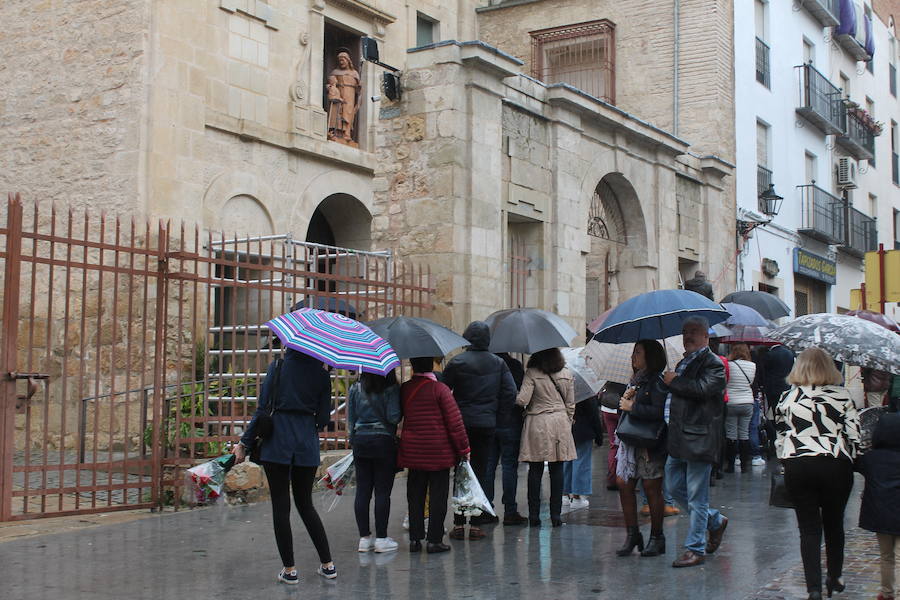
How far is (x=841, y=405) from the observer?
5.80 m

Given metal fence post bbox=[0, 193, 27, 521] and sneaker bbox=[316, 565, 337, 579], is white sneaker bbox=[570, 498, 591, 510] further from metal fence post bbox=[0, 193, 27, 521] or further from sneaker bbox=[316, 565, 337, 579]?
Answer: metal fence post bbox=[0, 193, 27, 521]

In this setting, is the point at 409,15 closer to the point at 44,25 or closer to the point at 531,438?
the point at 44,25

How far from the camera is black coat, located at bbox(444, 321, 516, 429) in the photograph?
815cm

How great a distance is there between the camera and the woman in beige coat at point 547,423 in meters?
8.27

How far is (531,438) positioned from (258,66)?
11.0 m

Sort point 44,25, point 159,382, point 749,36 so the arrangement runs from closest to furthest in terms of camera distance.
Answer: point 159,382 < point 44,25 < point 749,36

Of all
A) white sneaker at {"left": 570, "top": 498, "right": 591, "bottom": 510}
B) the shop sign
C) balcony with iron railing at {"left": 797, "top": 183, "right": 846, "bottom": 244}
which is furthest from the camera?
balcony with iron railing at {"left": 797, "top": 183, "right": 846, "bottom": 244}

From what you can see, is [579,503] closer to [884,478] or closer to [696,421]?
[696,421]

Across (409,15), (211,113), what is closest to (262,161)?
(211,113)

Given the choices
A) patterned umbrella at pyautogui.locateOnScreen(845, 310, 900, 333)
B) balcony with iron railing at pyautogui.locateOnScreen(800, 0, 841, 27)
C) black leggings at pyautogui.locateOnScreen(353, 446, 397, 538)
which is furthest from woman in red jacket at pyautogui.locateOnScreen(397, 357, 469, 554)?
balcony with iron railing at pyautogui.locateOnScreen(800, 0, 841, 27)

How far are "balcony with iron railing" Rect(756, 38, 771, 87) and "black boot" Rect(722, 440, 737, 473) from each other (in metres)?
12.7

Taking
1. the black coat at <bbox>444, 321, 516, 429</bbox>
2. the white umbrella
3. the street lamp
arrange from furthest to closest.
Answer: the street lamp
the white umbrella
the black coat at <bbox>444, 321, 516, 429</bbox>

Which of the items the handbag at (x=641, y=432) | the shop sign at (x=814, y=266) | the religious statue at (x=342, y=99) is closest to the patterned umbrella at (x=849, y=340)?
the handbag at (x=641, y=432)

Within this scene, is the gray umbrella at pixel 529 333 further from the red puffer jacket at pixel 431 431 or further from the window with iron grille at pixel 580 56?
the window with iron grille at pixel 580 56
